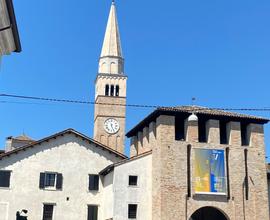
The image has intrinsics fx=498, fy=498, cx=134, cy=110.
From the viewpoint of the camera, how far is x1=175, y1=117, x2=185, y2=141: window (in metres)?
38.8

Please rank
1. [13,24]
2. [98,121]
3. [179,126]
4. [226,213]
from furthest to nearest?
[98,121] < [179,126] < [226,213] < [13,24]

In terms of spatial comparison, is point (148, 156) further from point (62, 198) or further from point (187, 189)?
point (62, 198)

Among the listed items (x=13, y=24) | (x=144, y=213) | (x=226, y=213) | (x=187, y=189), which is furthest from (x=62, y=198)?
(x=13, y=24)

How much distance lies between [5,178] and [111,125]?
34630 millimetres

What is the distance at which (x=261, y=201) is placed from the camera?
37.2 metres

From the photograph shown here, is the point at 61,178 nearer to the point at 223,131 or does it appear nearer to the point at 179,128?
the point at 179,128

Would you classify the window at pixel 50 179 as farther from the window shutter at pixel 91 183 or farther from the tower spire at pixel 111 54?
the tower spire at pixel 111 54

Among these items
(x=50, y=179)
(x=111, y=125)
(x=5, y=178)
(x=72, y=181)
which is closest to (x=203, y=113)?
(x=72, y=181)

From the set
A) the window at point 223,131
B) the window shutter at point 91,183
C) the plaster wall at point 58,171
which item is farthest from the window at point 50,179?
the window at point 223,131

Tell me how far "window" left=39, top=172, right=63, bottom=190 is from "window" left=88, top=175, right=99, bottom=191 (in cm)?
250

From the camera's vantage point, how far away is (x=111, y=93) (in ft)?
253

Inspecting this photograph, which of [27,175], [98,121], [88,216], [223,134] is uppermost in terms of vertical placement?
[98,121]

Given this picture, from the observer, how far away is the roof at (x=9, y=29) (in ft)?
38.9

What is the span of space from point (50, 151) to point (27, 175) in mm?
2770
